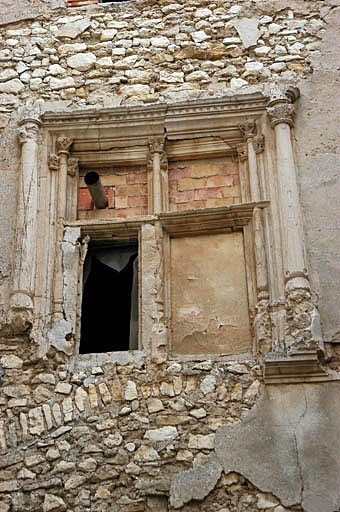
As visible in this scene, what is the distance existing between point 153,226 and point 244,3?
245 centimetres

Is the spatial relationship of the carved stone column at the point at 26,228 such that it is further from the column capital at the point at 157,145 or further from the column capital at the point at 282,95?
the column capital at the point at 282,95

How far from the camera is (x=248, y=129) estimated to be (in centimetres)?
694

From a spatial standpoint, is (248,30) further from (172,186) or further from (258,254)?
(258,254)

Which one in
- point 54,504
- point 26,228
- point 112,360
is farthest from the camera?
point 26,228

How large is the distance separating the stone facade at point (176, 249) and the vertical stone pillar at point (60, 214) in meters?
0.02

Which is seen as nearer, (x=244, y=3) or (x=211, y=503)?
(x=211, y=503)

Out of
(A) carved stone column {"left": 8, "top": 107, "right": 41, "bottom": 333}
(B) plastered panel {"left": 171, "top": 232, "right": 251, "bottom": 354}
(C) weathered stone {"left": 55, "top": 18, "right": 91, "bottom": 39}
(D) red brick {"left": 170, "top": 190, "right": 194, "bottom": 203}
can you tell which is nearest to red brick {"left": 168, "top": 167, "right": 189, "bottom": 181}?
(D) red brick {"left": 170, "top": 190, "right": 194, "bottom": 203}

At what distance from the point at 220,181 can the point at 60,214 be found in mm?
1401

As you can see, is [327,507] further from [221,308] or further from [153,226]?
[153,226]

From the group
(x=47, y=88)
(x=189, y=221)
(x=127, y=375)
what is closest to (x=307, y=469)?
(x=127, y=375)

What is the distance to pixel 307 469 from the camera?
211 inches

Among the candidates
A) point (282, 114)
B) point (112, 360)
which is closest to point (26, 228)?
point (112, 360)

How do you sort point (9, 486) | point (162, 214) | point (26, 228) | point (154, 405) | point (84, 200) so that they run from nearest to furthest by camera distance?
point (9, 486)
point (154, 405)
point (26, 228)
point (162, 214)
point (84, 200)

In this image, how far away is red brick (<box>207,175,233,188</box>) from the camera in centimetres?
696
